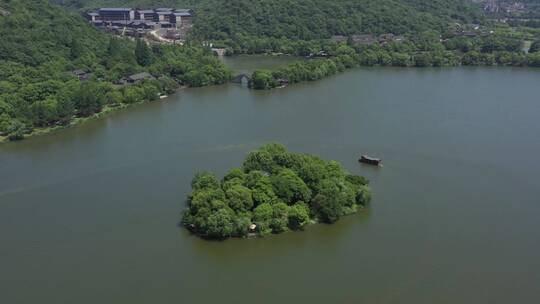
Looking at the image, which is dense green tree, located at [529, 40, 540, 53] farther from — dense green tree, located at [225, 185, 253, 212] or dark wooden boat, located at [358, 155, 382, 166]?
dense green tree, located at [225, 185, 253, 212]

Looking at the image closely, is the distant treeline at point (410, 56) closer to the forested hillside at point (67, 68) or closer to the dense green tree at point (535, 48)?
the dense green tree at point (535, 48)

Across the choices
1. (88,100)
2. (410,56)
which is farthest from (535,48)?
(88,100)

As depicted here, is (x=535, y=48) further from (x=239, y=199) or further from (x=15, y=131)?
(x=15, y=131)

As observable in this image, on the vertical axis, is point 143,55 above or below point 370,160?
above

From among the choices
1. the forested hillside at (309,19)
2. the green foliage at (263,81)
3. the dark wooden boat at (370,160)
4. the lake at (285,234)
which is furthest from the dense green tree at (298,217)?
the forested hillside at (309,19)

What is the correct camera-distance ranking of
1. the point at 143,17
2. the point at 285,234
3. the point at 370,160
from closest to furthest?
the point at 285,234, the point at 370,160, the point at 143,17

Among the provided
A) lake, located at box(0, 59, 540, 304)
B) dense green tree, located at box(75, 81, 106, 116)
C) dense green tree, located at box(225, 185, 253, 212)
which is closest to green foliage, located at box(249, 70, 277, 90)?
lake, located at box(0, 59, 540, 304)
